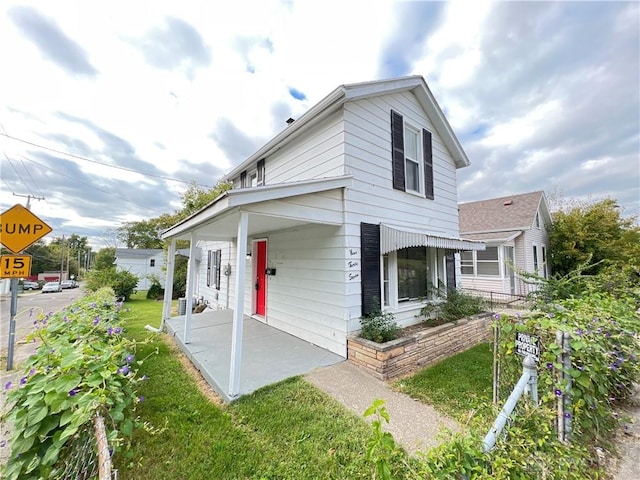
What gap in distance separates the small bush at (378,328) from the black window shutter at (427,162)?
4.10m

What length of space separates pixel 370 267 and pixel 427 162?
4.11m

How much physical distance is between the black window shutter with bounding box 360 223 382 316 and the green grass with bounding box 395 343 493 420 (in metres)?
1.55

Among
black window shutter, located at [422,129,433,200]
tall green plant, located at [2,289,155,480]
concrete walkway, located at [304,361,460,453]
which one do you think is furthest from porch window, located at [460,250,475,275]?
tall green plant, located at [2,289,155,480]

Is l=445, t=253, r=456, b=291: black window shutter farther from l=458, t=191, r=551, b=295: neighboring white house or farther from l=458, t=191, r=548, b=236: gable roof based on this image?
l=458, t=191, r=548, b=236: gable roof

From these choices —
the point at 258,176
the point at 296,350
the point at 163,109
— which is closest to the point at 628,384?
the point at 296,350

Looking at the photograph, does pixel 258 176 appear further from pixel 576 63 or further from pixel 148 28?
pixel 576 63

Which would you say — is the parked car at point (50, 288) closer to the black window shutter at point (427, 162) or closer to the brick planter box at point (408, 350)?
the brick planter box at point (408, 350)

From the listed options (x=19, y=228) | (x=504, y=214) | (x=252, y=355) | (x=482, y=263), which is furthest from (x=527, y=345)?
(x=504, y=214)

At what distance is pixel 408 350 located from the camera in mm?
4797

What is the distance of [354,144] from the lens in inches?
223

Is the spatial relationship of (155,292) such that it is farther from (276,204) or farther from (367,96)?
(367,96)

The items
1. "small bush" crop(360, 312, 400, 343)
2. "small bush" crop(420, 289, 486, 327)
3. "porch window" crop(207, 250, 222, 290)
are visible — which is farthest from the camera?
"porch window" crop(207, 250, 222, 290)

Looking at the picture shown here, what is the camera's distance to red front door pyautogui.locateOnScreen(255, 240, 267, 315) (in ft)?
26.4

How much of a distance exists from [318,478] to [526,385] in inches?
80.6
